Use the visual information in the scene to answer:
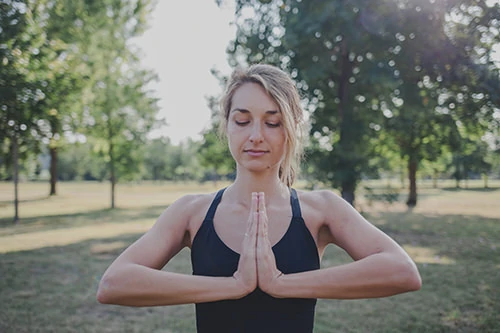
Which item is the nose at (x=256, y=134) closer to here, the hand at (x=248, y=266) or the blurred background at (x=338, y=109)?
the hand at (x=248, y=266)

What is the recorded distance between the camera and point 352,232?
1.96 m

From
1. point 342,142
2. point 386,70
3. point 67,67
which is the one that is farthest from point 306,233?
point 67,67

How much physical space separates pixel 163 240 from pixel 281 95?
96 centimetres

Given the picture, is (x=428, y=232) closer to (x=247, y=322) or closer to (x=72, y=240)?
(x=72, y=240)

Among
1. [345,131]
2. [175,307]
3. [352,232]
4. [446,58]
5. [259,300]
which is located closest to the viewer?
[259,300]

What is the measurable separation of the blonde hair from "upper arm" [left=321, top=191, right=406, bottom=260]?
1.13 feet

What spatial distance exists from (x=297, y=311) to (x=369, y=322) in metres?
4.93

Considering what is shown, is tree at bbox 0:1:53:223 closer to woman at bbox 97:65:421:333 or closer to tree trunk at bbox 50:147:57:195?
woman at bbox 97:65:421:333

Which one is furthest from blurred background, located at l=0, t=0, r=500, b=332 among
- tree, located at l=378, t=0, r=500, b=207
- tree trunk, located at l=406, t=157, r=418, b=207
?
tree trunk, located at l=406, t=157, r=418, b=207

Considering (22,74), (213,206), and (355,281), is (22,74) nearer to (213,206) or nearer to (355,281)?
(213,206)

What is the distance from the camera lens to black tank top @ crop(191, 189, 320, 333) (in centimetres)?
185

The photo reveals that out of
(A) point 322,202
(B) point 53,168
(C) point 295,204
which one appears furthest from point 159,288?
(B) point 53,168

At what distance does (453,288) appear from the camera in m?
7.81

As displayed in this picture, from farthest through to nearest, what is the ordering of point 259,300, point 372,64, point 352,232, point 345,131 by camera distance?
point 345,131, point 372,64, point 352,232, point 259,300
